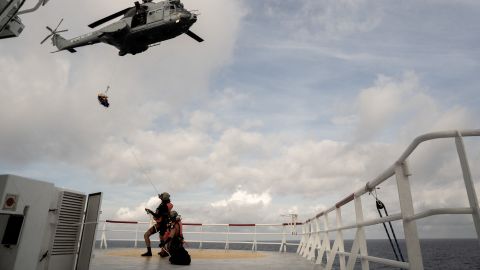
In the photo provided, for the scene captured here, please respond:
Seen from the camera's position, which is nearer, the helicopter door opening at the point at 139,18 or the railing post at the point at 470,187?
the railing post at the point at 470,187

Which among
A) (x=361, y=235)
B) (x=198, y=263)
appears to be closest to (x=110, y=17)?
(x=198, y=263)

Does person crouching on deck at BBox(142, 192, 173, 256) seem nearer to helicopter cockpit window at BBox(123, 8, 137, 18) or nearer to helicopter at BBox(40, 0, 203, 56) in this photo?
helicopter at BBox(40, 0, 203, 56)

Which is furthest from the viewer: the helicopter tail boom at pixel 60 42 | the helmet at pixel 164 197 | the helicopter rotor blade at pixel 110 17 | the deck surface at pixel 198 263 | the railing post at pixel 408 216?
the helicopter tail boom at pixel 60 42

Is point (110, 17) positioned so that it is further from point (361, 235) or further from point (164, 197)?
point (361, 235)

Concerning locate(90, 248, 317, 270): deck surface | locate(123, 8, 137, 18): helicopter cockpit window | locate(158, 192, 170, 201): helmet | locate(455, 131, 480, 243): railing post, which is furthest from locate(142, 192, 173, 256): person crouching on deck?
locate(123, 8, 137, 18): helicopter cockpit window

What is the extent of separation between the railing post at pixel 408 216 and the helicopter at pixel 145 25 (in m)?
17.8

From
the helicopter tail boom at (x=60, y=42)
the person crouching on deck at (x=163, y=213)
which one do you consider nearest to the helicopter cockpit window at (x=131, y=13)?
the helicopter tail boom at (x=60, y=42)

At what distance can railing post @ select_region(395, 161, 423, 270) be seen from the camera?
2848mm

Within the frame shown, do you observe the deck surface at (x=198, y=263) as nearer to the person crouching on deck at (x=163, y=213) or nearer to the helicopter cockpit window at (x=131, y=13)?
the person crouching on deck at (x=163, y=213)

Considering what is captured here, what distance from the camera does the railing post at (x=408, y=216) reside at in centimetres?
285

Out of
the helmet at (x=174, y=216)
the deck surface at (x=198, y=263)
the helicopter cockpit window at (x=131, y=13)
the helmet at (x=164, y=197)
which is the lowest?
the deck surface at (x=198, y=263)

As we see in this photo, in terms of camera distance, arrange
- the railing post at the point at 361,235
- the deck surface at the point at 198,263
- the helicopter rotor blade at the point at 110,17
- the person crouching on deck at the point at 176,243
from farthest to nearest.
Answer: the helicopter rotor blade at the point at 110,17, the person crouching on deck at the point at 176,243, the deck surface at the point at 198,263, the railing post at the point at 361,235

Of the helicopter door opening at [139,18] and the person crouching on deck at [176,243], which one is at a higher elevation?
the helicopter door opening at [139,18]

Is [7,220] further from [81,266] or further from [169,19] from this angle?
[169,19]
